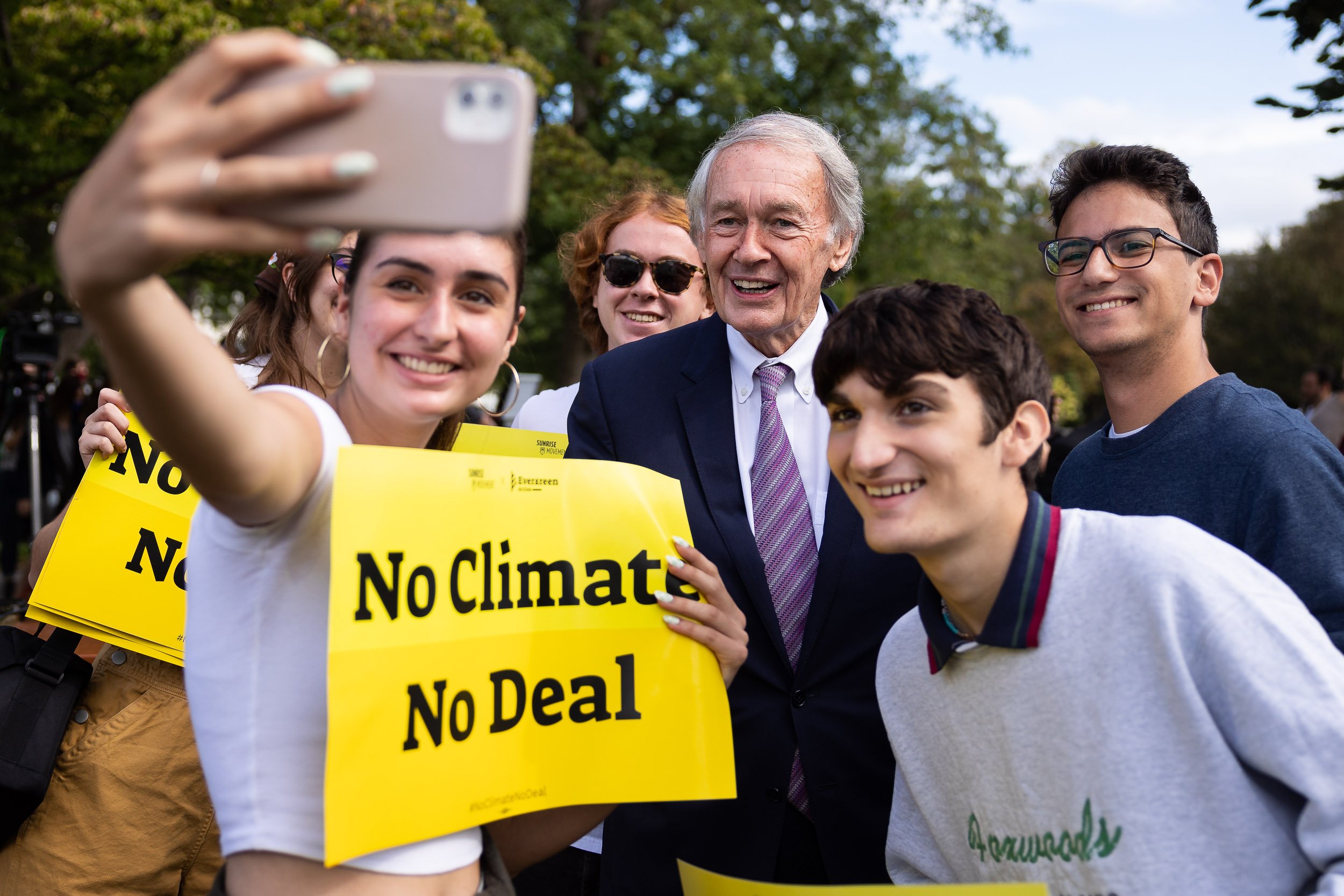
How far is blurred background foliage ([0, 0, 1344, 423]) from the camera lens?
11773 mm

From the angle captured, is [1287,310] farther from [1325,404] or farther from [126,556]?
[126,556]

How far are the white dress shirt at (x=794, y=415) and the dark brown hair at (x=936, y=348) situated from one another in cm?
63

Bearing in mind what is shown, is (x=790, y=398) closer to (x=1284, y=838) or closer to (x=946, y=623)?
(x=946, y=623)

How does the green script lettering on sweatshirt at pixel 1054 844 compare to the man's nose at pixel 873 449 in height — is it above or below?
below

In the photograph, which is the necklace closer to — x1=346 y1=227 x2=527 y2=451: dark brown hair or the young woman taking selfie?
the young woman taking selfie

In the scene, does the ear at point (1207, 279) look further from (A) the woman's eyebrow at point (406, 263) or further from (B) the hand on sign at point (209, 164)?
(B) the hand on sign at point (209, 164)

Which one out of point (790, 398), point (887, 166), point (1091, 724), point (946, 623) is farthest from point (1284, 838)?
point (887, 166)

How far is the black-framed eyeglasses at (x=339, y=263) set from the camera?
271 cm

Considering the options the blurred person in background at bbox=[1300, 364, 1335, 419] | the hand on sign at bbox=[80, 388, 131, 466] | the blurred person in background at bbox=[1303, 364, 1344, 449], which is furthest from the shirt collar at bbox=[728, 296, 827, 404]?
the blurred person in background at bbox=[1300, 364, 1335, 419]

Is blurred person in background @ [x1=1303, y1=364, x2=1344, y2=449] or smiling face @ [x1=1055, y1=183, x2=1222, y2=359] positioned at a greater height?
blurred person in background @ [x1=1303, y1=364, x2=1344, y2=449]

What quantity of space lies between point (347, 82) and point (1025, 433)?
56.0 inches

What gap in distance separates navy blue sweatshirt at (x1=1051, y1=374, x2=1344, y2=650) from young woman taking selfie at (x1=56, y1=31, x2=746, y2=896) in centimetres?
108

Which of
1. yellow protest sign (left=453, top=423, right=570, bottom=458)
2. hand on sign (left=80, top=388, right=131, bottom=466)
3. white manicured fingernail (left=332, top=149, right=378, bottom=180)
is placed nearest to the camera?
white manicured fingernail (left=332, top=149, right=378, bottom=180)

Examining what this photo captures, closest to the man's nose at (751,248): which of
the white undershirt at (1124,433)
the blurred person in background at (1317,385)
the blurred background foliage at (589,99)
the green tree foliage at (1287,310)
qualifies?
the white undershirt at (1124,433)
